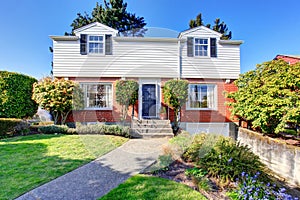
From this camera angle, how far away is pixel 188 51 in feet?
33.4

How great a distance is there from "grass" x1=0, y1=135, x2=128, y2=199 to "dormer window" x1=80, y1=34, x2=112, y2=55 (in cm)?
544

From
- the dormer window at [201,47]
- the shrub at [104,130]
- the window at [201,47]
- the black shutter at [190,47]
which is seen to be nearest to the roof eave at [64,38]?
the shrub at [104,130]

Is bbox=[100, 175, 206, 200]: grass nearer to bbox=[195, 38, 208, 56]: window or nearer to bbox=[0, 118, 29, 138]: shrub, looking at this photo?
bbox=[0, 118, 29, 138]: shrub

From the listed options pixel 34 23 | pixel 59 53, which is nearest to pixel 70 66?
pixel 59 53

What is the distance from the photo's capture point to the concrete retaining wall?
4980 millimetres

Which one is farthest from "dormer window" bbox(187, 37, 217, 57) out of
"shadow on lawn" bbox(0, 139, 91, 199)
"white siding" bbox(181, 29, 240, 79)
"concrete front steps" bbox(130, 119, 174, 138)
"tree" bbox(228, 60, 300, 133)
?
"shadow on lawn" bbox(0, 139, 91, 199)

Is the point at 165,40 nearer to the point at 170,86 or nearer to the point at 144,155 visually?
the point at 170,86

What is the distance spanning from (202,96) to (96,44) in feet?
24.2

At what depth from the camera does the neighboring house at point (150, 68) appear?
9680 mm

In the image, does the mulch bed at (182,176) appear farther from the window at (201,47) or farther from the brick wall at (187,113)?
the window at (201,47)

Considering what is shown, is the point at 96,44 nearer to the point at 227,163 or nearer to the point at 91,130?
the point at 91,130

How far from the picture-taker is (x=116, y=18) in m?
17.5

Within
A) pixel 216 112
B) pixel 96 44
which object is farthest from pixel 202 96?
pixel 96 44

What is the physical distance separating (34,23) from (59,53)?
11.7ft
